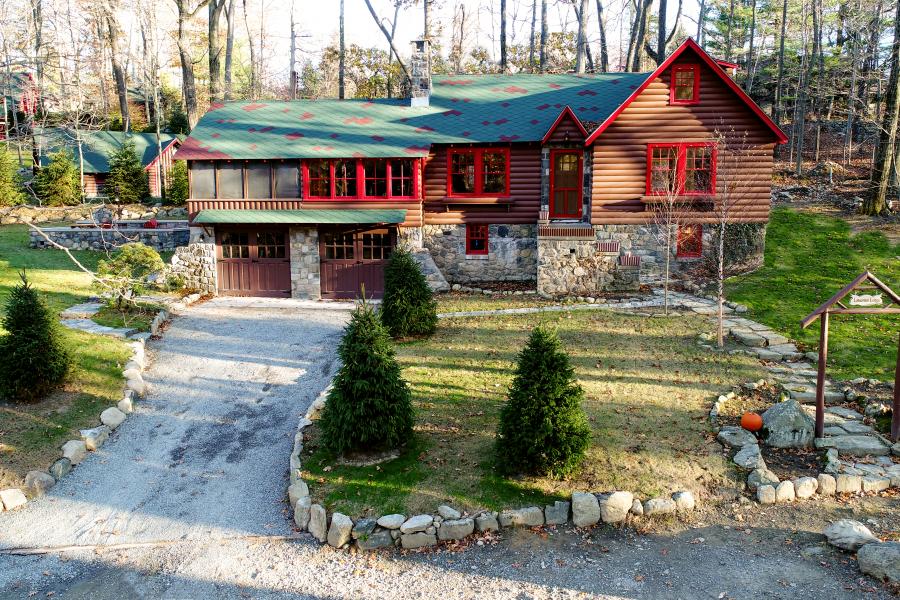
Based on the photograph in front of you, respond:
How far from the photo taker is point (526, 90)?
25.2 m

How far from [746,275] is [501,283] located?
776 cm

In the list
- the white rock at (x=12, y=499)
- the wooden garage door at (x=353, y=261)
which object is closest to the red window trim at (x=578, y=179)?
the wooden garage door at (x=353, y=261)

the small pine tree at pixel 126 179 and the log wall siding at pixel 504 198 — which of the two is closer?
the log wall siding at pixel 504 198

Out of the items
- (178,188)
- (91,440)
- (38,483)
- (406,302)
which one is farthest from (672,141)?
(178,188)

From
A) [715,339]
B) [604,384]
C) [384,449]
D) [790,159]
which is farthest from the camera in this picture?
[790,159]

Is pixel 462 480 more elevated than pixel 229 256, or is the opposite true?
pixel 229 256

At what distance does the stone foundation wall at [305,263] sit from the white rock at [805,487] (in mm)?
16146

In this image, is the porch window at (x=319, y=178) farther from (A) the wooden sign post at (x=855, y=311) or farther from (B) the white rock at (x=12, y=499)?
(A) the wooden sign post at (x=855, y=311)

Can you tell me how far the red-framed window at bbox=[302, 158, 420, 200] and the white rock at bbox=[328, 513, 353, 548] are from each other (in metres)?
14.5

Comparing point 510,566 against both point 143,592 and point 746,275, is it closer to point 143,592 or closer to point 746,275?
point 143,592

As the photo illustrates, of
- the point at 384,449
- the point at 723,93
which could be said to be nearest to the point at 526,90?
the point at 723,93

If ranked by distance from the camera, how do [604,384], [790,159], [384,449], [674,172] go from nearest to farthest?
[384,449] < [604,384] < [674,172] < [790,159]

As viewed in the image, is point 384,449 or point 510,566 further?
point 384,449

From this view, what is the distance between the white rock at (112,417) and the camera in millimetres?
12930
